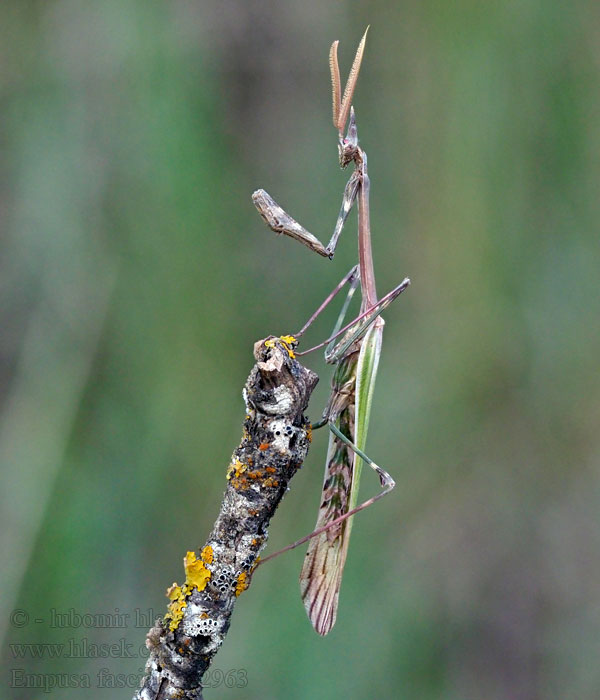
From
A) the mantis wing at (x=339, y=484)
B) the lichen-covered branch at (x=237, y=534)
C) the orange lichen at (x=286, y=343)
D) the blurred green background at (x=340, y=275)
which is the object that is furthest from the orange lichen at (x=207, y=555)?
the blurred green background at (x=340, y=275)

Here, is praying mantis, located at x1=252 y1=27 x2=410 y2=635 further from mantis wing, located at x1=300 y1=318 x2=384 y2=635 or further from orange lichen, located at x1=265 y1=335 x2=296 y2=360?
orange lichen, located at x1=265 y1=335 x2=296 y2=360

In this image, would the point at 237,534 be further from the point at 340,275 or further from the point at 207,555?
the point at 340,275

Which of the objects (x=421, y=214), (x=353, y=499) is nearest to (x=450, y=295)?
(x=421, y=214)

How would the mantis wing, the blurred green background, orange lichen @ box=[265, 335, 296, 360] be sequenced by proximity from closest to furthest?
orange lichen @ box=[265, 335, 296, 360] → the mantis wing → the blurred green background

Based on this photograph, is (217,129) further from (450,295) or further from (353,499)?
(353,499)

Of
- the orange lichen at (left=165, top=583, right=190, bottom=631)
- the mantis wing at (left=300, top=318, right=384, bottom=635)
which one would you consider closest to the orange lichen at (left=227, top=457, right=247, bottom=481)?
the orange lichen at (left=165, top=583, right=190, bottom=631)
